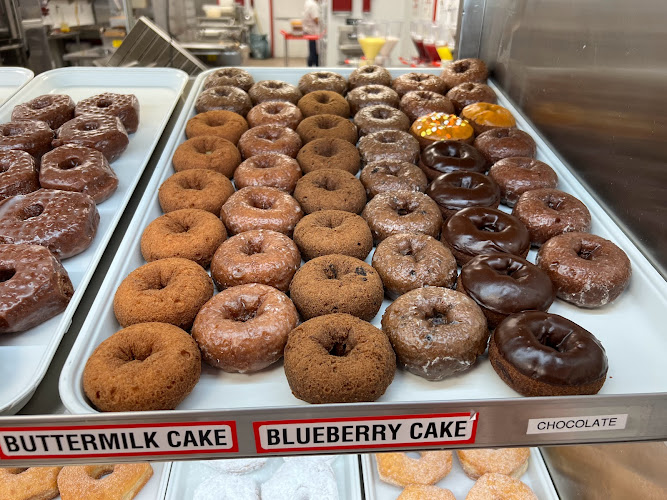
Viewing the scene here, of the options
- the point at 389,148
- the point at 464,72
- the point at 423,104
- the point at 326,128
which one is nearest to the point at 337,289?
the point at 389,148

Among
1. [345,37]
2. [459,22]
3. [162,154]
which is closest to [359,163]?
[162,154]

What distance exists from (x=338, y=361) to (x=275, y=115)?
1.69 metres

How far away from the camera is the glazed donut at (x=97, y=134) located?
232 centimetres

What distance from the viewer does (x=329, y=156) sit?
243cm

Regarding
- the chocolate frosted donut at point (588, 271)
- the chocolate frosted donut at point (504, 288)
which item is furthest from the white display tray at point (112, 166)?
the chocolate frosted donut at point (588, 271)

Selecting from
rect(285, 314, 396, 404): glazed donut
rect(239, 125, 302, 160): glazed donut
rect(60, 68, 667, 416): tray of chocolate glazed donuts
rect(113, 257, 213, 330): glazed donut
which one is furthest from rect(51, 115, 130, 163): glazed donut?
rect(285, 314, 396, 404): glazed donut

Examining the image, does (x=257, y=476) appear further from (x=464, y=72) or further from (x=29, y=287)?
(x=464, y=72)

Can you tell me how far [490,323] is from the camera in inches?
62.2

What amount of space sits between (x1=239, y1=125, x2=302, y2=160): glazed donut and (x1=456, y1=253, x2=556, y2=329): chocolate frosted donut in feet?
3.69

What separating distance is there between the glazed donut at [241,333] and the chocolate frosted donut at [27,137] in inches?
51.8

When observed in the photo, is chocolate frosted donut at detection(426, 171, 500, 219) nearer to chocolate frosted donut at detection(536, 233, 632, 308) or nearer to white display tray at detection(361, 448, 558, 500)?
chocolate frosted donut at detection(536, 233, 632, 308)

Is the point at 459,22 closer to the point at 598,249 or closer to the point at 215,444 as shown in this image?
the point at 598,249

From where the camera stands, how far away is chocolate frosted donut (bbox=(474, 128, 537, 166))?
2.37 m

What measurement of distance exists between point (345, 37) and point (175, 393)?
6174mm
